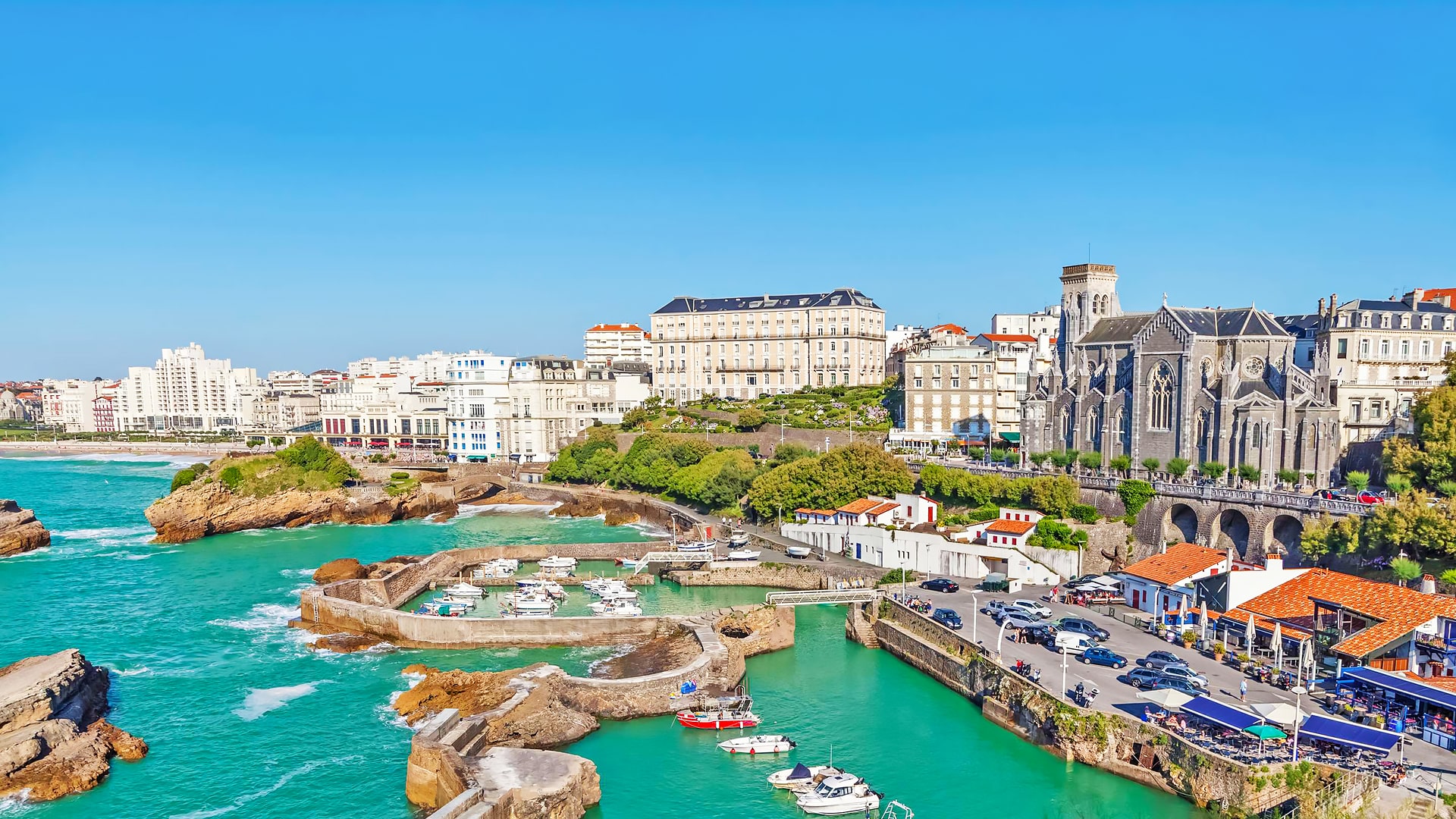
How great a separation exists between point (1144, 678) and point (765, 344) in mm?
81138

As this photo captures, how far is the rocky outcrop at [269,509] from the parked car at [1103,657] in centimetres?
5989

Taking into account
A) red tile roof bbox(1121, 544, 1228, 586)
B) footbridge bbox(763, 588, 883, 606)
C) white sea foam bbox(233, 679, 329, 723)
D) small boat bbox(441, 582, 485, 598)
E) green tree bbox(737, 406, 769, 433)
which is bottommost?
white sea foam bbox(233, 679, 329, 723)

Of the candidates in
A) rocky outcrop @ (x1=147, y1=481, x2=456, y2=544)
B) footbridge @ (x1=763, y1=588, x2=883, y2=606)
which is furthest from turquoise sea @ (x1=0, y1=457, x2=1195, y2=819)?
rocky outcrop @ (x1=147, y1=481, x2=456, y2=544)

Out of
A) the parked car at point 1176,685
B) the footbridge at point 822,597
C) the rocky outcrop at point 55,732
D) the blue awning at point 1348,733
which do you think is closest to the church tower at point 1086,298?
the footbridge at point 822,597

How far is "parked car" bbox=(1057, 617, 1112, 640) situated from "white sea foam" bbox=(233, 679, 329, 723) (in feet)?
92.9

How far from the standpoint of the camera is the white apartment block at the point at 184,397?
606 ft

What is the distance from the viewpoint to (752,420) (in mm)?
84625

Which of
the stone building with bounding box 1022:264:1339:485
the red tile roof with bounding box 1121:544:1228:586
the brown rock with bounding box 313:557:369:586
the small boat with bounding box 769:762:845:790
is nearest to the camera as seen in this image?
the small boat with bounding box 769:762:845:790

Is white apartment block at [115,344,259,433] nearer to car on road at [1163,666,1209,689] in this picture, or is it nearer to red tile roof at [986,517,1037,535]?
red tile roof at [986,517,1037,535]

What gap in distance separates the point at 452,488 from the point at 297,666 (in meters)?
51.8

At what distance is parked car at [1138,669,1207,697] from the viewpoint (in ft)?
95.0

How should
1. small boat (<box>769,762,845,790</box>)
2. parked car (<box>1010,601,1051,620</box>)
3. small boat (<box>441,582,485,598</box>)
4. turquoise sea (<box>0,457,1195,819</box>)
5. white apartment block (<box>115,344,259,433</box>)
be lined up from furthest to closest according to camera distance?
white apartment block (<box>115,344,259,433</box>)
small boat (<box>441,582,485,598</box>)
parked car (<box>1010,601,1051,620</box>)
small boat (<box>769,762,845,790</box>)
turquoise sea (<box>0,457,1195,819</box>)

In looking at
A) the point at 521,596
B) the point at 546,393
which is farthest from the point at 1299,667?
the point at 546,393

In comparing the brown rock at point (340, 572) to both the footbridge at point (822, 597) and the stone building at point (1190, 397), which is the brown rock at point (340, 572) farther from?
the stone building at point (1190, 397)
